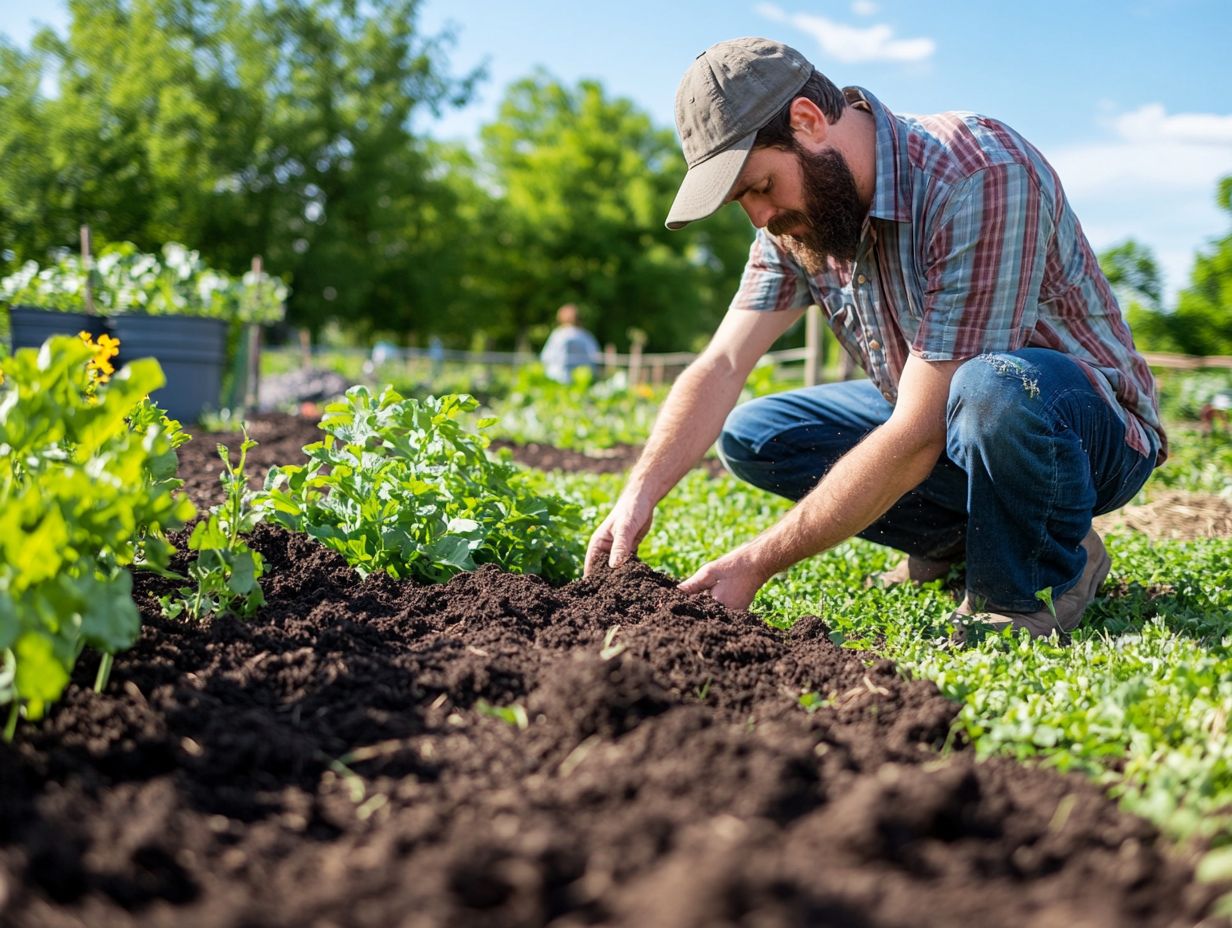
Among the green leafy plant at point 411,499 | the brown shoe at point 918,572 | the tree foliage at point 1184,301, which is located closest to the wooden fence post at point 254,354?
the green leafy plant at point 411,499

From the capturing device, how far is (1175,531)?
4.94 metres

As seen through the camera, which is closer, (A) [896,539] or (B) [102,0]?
(A) [896,539]

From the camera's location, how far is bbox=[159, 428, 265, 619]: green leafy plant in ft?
7.29

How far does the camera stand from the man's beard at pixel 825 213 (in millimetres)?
2859

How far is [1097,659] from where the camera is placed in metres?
2.48

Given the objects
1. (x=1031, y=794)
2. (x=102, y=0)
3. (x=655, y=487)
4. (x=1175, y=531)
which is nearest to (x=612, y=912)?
(x=1031, y=794)

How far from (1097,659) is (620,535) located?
1.35 meters

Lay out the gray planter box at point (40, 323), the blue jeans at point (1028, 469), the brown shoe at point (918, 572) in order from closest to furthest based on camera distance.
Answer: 1. the blue jeans at point (1028, 469)
2. the brown shoe at point (918, 572)
3. the gray planter box at point (40, 323)

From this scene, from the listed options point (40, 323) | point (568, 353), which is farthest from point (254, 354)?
point (568, 353)

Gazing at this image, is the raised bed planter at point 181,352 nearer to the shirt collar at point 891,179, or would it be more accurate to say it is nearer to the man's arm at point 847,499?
the man's arm at point 847,499

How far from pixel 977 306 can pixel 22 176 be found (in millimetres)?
29210

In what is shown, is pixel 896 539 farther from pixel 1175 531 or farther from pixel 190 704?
pixel 190 704

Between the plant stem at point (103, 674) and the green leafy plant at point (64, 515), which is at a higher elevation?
the green leafy plant at point (64, 515)

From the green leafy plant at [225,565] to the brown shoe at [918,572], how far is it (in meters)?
2.26
